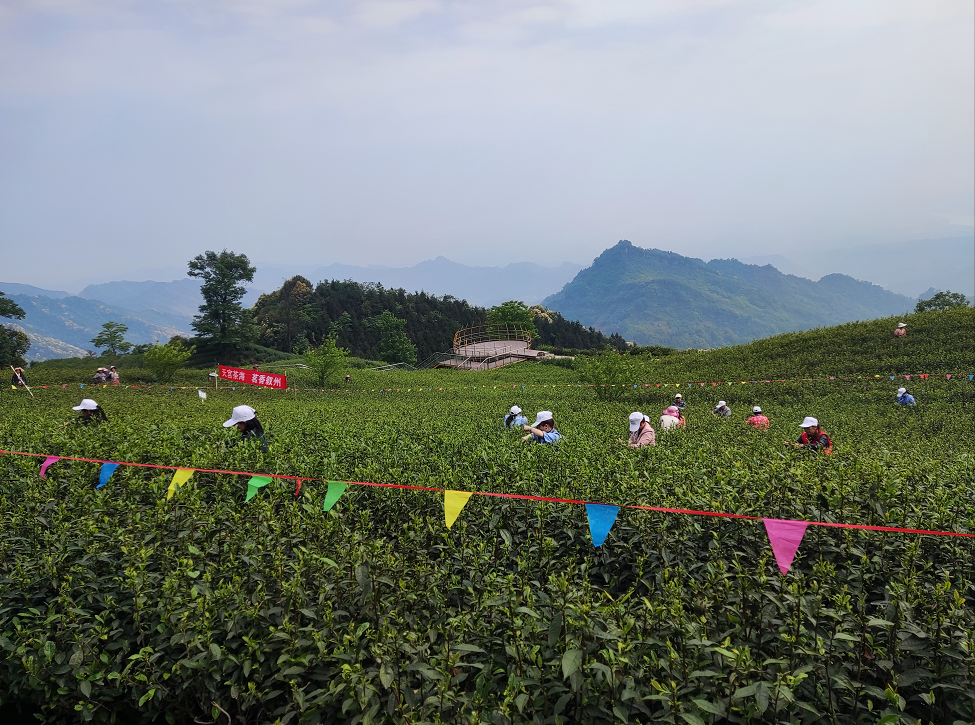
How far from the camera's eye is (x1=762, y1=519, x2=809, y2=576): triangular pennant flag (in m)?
3.55

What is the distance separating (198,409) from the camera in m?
12.7

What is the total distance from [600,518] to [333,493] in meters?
2.23

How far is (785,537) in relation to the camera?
12.1 ft

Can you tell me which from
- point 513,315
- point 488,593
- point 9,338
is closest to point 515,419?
point 488,593

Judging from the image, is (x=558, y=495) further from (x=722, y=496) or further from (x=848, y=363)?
(x=848, y=363)

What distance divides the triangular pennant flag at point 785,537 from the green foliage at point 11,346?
50.7 m

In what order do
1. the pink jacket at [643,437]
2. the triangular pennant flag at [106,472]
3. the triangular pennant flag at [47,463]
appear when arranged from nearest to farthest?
the triangular pennant flag at [106,472] < the triangular pennant flag at [47,463] < the pink jacket at [643,437]

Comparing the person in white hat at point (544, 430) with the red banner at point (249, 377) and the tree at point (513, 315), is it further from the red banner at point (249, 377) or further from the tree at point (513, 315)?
the tree at point (513, 315)

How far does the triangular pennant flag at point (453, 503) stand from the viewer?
4.34 meters

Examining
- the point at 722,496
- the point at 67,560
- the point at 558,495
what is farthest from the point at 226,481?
the point at 722,496

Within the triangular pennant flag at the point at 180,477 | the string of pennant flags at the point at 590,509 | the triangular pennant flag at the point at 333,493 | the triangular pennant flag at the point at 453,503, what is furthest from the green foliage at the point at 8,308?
the triangular pennant flag at the point at 453,503

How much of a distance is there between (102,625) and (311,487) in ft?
6.26

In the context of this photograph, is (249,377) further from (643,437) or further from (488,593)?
(488,593)

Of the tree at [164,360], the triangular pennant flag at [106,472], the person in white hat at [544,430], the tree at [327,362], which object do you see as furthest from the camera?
the tree at [327,362]
